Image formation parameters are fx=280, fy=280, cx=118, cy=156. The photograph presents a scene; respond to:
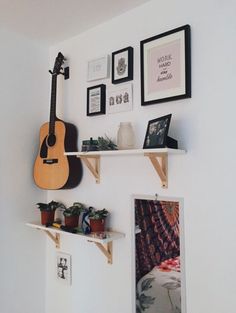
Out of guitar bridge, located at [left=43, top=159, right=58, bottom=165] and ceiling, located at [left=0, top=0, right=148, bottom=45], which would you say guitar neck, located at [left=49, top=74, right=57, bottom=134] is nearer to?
guitar bridge, located at [left=43, top=159, right=58, bottom=165]

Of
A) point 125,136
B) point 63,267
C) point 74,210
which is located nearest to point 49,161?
point 74,210

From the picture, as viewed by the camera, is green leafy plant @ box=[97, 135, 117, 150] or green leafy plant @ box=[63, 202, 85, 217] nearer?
green leafy plant @ box=[97, 135, 117, 150]

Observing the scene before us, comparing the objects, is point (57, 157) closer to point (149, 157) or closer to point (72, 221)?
point (72, 221)

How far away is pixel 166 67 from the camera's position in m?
1.42

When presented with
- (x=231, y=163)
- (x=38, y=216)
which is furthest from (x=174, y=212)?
(x=38, y=216)

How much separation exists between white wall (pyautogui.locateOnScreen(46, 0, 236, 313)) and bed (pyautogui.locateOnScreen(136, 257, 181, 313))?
2.3 inches

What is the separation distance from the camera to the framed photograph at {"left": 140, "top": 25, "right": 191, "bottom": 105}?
4.41 feet

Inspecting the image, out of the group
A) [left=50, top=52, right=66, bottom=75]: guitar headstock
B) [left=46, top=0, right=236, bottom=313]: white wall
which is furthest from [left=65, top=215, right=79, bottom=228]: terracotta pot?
[left=50, top=52, right=66, bottom=75]: guitar headstock

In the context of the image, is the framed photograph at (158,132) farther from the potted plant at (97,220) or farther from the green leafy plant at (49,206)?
the green leafy plant at (49,206)

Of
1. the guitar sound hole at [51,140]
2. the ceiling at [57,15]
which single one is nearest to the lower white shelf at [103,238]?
the guitar sound hole at [51,140]

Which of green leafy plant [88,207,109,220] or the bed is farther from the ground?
green leafy plant [88,207,109,220]

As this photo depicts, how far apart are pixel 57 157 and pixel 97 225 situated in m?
0.51

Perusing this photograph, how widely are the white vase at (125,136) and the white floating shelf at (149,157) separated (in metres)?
0.06

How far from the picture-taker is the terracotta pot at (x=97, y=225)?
5.13ft
